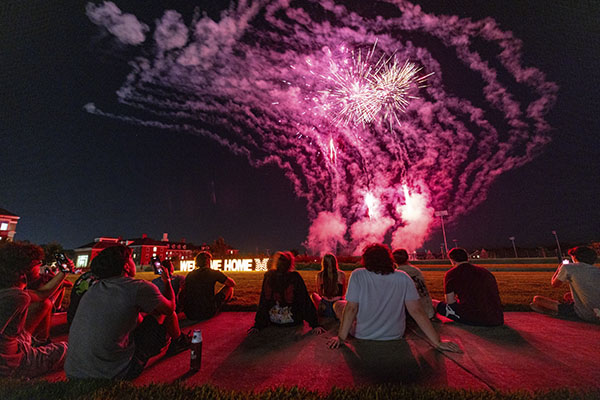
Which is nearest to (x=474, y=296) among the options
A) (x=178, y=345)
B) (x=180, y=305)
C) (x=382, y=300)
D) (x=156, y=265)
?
(x=382, y=300)

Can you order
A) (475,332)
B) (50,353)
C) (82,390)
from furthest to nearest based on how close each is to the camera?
1. (475,332)
2. (50,353)
3. (82,390)

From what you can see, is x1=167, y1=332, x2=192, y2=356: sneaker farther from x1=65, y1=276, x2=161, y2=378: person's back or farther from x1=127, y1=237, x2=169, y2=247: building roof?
x1=127, y1=237, x2=169, y2=247: building roof

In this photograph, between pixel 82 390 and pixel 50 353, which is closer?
pixel 82 390

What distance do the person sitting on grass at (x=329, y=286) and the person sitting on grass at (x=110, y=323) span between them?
12.1 feet

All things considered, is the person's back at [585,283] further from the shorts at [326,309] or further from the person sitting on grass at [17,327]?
the person sitting on grass at [17,327]

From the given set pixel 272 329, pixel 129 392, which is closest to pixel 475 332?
pixel 272 329

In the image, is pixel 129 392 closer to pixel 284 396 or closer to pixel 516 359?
pixel 284 396

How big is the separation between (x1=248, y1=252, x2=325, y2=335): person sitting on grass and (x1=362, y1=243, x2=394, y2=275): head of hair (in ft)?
5.89

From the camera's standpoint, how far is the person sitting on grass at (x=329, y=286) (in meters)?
5.96

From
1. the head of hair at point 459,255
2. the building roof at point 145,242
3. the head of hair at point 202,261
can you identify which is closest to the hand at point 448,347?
the head of hair at point 459,255

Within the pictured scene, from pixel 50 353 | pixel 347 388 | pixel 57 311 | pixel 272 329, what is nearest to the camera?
pixel 347 388

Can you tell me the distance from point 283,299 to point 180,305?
2954 millimetres

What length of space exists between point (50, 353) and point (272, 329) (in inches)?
138

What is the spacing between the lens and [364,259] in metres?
3.81
